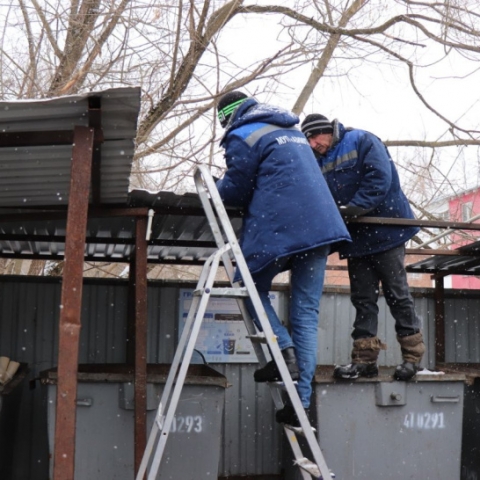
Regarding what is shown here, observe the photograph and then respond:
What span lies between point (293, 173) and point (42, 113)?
58.3 inches

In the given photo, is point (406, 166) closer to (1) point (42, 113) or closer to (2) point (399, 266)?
(2) point (399, 266)

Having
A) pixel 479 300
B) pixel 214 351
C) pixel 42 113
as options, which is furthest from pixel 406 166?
pixel 42 113

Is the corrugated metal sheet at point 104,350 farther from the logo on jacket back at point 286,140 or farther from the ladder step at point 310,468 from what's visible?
the logo on jacket back at point 286,140

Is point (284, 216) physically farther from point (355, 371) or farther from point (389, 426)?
point (389, 426)

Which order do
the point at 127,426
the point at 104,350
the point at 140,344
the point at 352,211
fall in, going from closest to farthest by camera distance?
the point at 140,344
the point at 127,426
the point at 352,211
the point at 104,350

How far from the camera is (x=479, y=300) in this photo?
758 centimetres

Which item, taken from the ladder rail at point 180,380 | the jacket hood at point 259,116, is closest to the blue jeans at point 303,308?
the ladder rail at point 180,380

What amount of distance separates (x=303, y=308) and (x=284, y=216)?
564 mm

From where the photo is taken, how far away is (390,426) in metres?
5.20

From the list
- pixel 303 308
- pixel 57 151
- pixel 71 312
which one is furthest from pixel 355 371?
pixel 57 151

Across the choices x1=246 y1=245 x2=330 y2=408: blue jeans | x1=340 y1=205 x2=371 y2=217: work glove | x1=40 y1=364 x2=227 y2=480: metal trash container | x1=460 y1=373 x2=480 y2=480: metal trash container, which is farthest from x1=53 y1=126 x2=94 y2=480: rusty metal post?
x1=460 y1=373 x2=480 y2=480: metal trash container

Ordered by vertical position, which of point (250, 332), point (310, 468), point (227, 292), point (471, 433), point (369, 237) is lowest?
point (471, 433)

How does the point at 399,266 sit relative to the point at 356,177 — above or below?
below

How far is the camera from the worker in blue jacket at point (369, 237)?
5.23 meters
